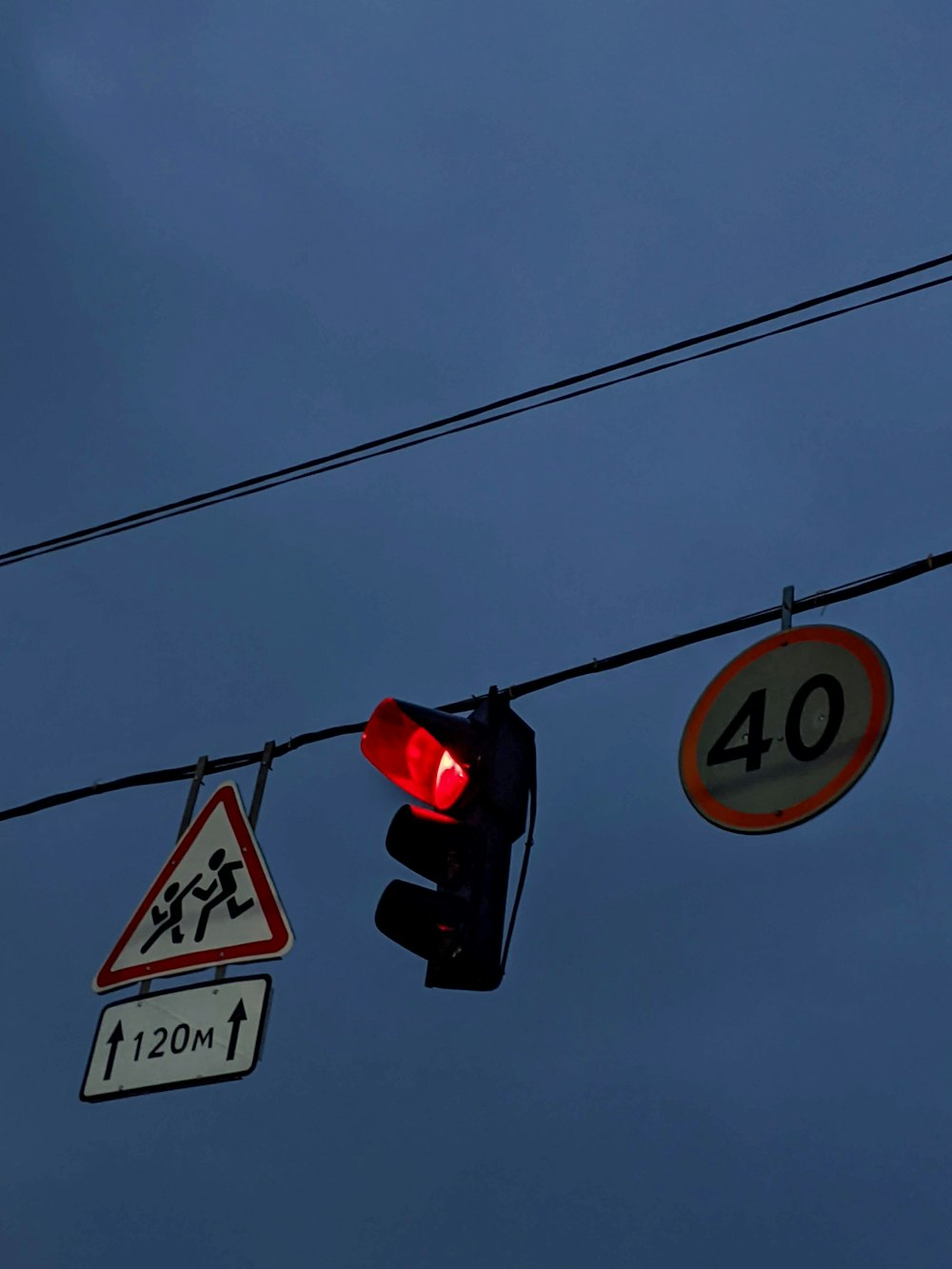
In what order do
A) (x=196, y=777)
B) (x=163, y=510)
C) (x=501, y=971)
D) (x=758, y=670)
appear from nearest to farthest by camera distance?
(x=501, y=971) → (x=758, y=670) → (x=196, y=777) → (x=163, y=510)

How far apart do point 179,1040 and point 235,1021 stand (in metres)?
0.19

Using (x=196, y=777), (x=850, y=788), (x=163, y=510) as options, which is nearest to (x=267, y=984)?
(x=196, y=777)

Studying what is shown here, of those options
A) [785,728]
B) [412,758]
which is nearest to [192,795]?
[412,758]

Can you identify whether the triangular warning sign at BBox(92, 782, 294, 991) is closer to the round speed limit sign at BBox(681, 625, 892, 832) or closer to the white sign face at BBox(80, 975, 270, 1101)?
the white sign face at BBox(80, 975, 270, 1101)

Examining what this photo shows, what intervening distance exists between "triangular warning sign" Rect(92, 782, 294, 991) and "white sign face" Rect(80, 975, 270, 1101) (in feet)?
0.56

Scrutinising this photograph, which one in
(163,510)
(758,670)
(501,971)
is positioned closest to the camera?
(501,971)

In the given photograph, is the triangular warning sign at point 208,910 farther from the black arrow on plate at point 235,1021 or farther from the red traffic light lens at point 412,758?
the red traffic light lens at point 412,758

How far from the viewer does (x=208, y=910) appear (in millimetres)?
4629

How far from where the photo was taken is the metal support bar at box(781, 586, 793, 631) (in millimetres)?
4590

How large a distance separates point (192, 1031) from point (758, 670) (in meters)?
2.04

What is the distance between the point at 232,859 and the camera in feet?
15.5

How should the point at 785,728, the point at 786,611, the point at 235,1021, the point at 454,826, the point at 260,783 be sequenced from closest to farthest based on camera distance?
1. the point at 454,826
2. the point at 235,1021
3. the point at 785,728
4. the point at 786,611
5. the point at 260,783

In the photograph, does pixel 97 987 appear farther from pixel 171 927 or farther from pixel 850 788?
pixel 850 788

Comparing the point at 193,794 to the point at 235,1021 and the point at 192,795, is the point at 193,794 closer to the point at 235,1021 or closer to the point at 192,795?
the point at 192,795
